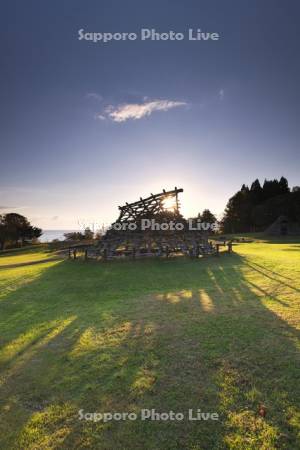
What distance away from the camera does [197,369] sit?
4.66 meters

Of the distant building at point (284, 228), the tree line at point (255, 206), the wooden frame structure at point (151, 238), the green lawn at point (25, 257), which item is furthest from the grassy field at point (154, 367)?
the tree line at point (255, 206)

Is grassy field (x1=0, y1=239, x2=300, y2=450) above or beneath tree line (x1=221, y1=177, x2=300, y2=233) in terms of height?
beneath

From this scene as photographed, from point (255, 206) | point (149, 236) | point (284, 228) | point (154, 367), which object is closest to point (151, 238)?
point (149, 236)

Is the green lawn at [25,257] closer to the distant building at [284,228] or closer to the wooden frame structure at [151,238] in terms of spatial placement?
the wooden frame structure at [151,238]

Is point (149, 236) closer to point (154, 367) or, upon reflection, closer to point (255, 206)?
point (154, 367)

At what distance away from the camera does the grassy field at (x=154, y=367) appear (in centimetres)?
342

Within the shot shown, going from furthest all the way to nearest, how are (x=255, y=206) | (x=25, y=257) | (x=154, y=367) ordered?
1. (x=255, y=206)
2. (x=25, y=257)
3. (x=154, y=367)

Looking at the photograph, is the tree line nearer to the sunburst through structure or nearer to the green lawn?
the sunburst through structure

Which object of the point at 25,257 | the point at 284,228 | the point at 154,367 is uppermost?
the point at 284,228

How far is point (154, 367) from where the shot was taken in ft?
15.7

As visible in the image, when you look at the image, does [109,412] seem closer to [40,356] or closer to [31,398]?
[31,398]

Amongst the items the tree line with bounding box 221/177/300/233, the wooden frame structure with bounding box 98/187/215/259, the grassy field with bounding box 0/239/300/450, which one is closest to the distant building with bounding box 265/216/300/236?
the tree line with bounding box 221/177/300/233

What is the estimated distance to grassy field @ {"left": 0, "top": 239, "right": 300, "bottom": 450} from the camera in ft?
11.2

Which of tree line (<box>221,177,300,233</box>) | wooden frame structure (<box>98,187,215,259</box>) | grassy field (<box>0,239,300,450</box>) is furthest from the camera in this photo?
tree line (<box>221,177,300,233</box>)
